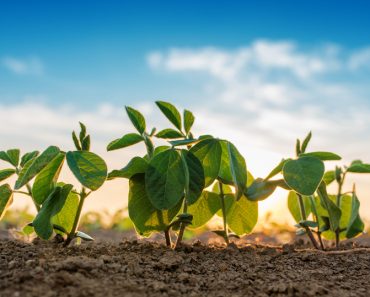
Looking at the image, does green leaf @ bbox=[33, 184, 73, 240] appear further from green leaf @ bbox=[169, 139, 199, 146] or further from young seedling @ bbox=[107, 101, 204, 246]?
green leaf @ bbox=[169, 139, 199, 146]

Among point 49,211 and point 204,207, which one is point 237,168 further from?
point 49,211

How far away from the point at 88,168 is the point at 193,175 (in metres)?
0.44

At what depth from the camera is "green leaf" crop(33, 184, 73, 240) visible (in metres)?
2.18

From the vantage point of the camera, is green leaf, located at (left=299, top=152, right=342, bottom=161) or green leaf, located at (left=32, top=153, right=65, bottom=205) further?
green leaf, located at (left=299, top=152, right=342, bottom=161)

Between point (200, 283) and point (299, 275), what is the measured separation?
44 cm

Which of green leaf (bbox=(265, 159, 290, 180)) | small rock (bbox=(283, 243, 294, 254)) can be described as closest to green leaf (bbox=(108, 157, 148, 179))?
green leaf (bbox=(265, 159, 290, 180))

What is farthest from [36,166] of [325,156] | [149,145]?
[325,156]

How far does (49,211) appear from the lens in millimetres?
2193

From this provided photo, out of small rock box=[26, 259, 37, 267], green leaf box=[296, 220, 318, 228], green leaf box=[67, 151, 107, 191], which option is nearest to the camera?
small rock box=[26, 259, 37, 267]

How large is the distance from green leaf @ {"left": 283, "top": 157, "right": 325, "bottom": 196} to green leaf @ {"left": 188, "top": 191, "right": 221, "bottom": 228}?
0.50m

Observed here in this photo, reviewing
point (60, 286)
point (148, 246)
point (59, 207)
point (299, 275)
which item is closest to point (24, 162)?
point (59, 207)

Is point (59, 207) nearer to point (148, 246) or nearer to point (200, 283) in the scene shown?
point (148, 246)

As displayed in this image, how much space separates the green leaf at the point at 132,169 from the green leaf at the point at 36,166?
0.26 meters

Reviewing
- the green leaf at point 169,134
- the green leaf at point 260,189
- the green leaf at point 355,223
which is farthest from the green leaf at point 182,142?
the green leaf at point 355,223
